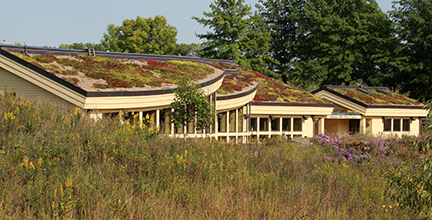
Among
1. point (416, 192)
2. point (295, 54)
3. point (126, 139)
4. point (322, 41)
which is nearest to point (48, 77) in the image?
point (126, 139)

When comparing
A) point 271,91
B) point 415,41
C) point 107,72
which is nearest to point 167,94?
point 107,72

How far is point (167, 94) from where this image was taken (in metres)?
15.7

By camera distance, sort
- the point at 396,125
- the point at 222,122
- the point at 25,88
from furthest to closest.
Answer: the point at 396,125
the point at 222,122
the point at 25,88

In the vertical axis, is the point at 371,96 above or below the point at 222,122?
above

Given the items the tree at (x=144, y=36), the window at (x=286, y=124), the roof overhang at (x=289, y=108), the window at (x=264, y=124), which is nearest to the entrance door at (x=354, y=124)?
the roof overhang at (x=289, y=108)

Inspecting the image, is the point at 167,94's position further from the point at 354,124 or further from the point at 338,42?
the point at 338,42

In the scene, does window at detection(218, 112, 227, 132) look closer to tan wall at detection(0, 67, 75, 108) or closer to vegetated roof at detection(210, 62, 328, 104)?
vegetated roof at detection(210, 62, 328, 104)

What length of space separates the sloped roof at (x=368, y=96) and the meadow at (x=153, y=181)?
2211 cm

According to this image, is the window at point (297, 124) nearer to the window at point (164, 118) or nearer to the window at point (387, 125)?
the window at point (387, 125)

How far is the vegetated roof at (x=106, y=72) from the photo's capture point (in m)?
14.4

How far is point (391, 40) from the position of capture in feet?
146

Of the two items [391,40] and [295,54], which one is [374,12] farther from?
[295,54]

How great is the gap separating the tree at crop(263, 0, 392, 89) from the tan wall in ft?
120

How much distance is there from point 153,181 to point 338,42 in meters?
45.3
